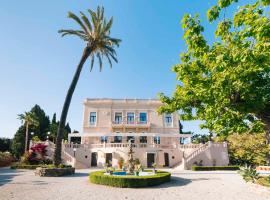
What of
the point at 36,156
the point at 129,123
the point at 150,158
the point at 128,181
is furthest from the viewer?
the point at 129,123

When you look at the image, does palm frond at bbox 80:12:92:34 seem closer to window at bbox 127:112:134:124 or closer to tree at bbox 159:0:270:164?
tree at bbox 159:0:270:164

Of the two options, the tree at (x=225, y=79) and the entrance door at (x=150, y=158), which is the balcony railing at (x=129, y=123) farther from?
the tree at (x=225, y=79)

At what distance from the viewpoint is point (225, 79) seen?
388 inches

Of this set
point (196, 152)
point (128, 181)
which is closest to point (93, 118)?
point (196, 152)

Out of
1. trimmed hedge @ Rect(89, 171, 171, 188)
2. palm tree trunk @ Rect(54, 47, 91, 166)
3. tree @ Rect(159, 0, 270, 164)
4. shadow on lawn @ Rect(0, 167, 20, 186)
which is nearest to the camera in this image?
tree @ Rect(159, 0, 270, 164)

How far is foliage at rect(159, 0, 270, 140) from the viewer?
7.86 metres

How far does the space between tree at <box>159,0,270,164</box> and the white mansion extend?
21.5 m

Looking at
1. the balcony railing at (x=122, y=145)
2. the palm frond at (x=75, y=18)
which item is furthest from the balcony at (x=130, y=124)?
the palm frond at (x=75, y=18)

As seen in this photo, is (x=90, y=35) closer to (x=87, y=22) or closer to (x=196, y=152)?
(x=87, y=22)

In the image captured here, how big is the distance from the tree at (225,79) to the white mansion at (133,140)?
21.5 m

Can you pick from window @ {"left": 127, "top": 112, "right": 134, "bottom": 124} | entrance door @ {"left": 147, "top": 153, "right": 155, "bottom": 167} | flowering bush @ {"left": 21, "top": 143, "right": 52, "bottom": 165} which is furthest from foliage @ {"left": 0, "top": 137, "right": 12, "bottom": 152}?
entrance door @ {"left": 147, "top": 153, "right": 155, "bottom": 167}

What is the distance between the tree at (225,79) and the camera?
785cm

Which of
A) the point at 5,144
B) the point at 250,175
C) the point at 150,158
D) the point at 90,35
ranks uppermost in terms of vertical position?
the point at 90,35

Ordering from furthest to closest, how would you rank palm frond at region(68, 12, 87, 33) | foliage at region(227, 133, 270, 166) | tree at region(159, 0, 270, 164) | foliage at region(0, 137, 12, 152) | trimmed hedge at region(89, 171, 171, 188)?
foliage at region(0, 137, 12, 152) < foliage at region(227, 133, 270, 166) < palm frond at region(68, 12, 87, 33) < trimmed hedge at region(89, 171, 171, 188) < tree at region(159, 0, 270, 164)
